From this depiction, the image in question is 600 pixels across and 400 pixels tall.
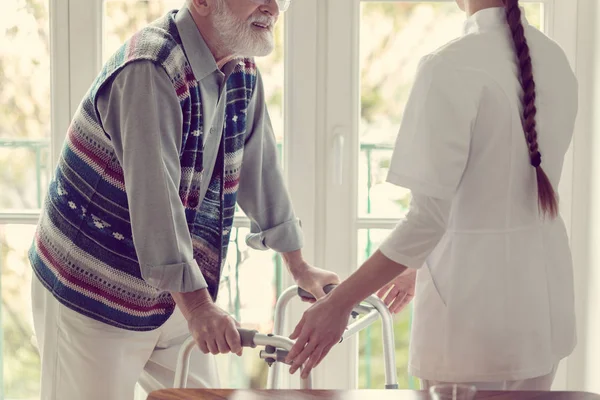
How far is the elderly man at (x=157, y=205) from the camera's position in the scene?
1.59 m

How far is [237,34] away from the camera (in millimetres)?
1723

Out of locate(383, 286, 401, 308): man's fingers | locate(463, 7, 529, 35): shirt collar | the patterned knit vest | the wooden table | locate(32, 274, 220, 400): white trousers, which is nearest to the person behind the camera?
the wooden table

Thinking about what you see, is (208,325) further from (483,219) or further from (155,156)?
(483,219)

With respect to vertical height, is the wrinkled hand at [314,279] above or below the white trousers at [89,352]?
above

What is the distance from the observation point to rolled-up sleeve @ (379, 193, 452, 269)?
1408 millimetres

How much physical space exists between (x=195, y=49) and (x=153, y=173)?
Result: 1.00ft

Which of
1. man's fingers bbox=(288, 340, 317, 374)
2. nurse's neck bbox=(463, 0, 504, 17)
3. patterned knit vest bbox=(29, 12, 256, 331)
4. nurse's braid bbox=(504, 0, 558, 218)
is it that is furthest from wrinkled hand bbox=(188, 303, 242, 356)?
nurse's neck bbox=(463, 0, 504, 17)

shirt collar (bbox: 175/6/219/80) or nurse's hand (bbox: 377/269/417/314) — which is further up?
shirt collar (bbox: 175/6/219/80)

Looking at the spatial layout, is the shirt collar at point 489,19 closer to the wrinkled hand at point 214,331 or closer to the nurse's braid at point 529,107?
the nurse's braid at point 529,107

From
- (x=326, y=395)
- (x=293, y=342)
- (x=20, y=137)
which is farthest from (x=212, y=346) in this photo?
(x=20, y=137)

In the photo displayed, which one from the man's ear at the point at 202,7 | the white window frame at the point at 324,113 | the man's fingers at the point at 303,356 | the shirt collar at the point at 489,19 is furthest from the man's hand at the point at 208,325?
the white window frame at the point at 324,113

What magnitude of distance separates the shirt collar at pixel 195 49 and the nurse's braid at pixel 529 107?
2.05 ft

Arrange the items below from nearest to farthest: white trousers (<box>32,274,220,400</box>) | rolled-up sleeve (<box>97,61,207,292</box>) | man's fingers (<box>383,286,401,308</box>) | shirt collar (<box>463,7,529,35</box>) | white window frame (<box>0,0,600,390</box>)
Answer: shirt collar (<box>463,7,529,35</box>) < rolled-up sleeve (<box>97,61,207,292</box>) < white trousers (<box>32,274,220,400</box>) < man's fingers (<box>383,286,401,308</box>) < white window frame (<box>0,0,600,390</box>)

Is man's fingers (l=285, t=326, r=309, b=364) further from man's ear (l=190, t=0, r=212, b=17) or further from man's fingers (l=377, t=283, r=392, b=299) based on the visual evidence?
man's ear (l=190, t=0, r=212, b=17)
